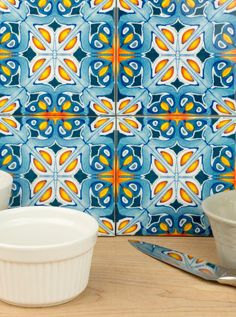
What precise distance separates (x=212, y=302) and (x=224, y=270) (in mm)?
69

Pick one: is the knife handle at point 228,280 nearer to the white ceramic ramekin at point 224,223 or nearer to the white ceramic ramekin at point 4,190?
the white ceramic ramekin at point 224,223

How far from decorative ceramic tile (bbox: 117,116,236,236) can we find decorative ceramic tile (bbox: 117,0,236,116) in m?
0.02

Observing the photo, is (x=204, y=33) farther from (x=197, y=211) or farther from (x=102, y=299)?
(x=102, y=299)

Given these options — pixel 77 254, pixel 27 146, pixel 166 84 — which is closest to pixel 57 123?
pixel 27 146

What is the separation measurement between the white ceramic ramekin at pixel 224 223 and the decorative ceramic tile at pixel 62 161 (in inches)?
6.5

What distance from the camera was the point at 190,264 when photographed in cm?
77

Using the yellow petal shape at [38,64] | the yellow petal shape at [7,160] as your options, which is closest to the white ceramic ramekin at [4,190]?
the yellow petal shape at [7,160]

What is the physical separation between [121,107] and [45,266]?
1.02ft

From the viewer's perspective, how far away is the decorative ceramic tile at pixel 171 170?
0.88 metres

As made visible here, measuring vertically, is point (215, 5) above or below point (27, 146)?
above

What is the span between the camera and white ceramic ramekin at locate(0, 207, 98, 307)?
637 mm

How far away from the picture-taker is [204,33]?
0.85m

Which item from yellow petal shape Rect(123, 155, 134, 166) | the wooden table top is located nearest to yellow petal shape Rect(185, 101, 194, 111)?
yellow petal shape Rect(123, 155, 134, 166)

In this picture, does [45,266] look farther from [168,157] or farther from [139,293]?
[168,157]
